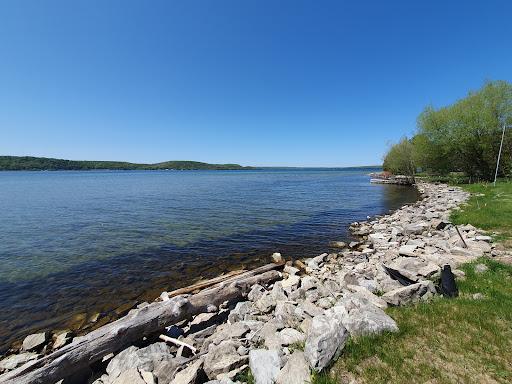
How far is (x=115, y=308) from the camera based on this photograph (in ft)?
35.8

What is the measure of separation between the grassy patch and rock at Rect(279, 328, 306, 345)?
110cm

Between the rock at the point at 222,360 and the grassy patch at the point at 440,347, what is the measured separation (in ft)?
6.78

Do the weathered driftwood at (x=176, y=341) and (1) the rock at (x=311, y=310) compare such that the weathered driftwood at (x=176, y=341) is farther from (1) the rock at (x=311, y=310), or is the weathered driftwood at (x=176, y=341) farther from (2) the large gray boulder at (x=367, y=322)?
(2) the large gray boulder at (x=367, y=322)

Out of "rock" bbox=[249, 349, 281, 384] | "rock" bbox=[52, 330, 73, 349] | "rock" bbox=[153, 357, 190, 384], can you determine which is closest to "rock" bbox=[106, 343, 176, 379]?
"rock" bbox=[153, 357, 190, 384]

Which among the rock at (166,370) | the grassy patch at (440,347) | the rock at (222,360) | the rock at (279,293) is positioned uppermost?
the grassy patch at (440,347)

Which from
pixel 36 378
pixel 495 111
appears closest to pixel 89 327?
pixel 36 378

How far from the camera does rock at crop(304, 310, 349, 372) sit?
500 centimetres

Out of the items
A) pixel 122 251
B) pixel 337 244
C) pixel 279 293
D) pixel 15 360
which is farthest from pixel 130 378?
pixel 337 244

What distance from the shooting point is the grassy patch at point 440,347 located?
4680mm

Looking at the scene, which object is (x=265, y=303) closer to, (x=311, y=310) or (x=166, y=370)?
(x=311, y=310)

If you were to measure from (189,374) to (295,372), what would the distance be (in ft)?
7.71

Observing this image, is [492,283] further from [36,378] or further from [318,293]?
[36,378]

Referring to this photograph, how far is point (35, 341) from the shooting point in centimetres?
871

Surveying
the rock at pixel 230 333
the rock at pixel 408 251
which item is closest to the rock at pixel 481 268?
the rock at pixel 408 251
